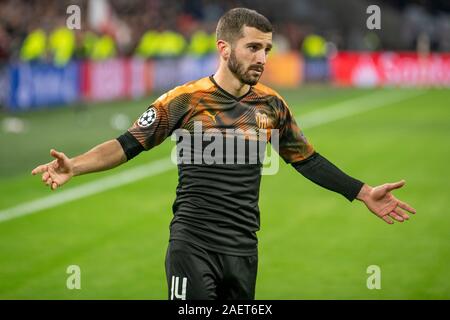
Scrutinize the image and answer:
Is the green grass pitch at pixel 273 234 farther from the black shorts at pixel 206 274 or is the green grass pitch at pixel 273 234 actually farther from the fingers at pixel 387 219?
the black shorts at pixel 206 274

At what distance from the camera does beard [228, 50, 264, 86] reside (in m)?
6.29

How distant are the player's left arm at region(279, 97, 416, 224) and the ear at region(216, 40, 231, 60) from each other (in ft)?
1.87

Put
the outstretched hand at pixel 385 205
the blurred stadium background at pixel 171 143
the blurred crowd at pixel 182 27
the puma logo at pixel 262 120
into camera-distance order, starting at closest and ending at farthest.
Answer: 1. the puma logo at pixel 262 120
2. the outstretched hand at pixel 385 205
3. the blurred stadium background at pixel 171 143
4. the blurred crowd at pixel 182 27

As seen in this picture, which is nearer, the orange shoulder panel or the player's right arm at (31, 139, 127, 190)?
the player's right arm at (31, 139, 127, 190)

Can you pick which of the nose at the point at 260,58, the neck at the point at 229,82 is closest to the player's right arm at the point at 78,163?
the neck at the point at 229,82

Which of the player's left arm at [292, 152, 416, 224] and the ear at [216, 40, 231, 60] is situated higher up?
the ear at [216, 40, 231, 60]

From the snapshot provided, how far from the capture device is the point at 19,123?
81.9 feet

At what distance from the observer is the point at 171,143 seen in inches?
923

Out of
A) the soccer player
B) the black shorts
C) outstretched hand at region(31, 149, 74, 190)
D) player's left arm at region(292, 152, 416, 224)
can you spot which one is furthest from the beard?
outstretched hand at region(31, 149, 74, 190)

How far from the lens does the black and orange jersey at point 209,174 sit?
6.37 meters

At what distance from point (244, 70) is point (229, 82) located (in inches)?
7.6

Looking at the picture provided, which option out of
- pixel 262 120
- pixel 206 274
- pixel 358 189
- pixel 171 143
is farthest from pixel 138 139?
pixel 171 143

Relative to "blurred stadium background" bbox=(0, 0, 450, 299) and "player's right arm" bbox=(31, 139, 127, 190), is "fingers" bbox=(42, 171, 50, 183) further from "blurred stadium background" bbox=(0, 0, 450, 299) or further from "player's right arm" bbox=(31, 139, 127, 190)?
"blurred stadium background" bbox=(0, 0, 450, 299)

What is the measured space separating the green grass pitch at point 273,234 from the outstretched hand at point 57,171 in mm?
3963
